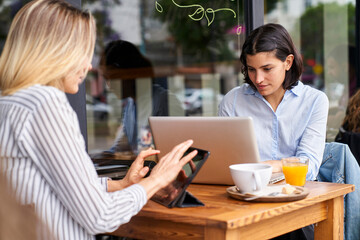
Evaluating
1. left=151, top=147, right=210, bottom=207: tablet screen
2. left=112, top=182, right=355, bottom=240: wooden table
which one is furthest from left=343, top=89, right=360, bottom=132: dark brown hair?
left=151, top=147, right=210, bottom=207: tablet screen

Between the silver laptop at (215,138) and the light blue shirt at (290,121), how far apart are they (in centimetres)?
50

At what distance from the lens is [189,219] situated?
56.6 inches

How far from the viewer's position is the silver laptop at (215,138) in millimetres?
1711

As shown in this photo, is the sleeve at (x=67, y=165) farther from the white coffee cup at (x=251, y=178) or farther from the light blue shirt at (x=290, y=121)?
the light blue shirt at (x=290, y=121)

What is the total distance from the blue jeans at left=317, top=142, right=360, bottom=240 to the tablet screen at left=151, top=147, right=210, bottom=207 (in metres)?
0.92

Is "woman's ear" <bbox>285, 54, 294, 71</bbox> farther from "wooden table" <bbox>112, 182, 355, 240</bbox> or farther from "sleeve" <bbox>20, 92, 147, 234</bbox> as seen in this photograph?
"sleeve" <bbox>20, 92, 147, 234</bbox>

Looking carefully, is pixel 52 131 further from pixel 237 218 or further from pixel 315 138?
pixel 315 138

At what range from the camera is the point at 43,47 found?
1379mm

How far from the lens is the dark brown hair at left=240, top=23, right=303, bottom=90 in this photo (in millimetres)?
2258

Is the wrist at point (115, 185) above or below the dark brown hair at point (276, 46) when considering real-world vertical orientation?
below

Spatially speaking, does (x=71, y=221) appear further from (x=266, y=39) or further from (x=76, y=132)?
(x=266, y=39)

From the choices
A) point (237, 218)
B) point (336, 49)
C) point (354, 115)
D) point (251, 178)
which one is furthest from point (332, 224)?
point (336, 49)

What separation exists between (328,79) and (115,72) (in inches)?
99.1

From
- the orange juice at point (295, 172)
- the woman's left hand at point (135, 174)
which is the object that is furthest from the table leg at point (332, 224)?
the woman's left hand at point (135, 174)
